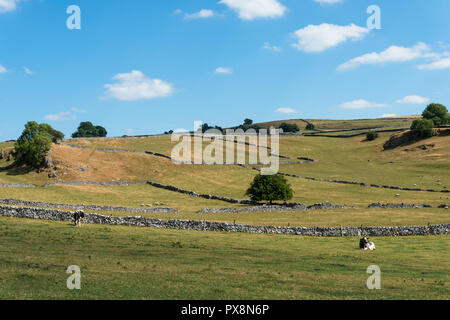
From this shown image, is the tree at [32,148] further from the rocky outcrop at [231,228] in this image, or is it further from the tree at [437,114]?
the tree at [437,114]

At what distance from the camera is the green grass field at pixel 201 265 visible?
60.5 feet

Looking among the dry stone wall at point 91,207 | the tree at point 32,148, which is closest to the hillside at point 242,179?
the tree at point 32,148

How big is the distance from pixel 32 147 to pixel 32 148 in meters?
0.27

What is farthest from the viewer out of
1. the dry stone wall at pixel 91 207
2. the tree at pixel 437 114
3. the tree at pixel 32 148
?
the tree at pixel 437 114

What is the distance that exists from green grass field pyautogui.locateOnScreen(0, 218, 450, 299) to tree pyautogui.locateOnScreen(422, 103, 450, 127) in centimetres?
13846

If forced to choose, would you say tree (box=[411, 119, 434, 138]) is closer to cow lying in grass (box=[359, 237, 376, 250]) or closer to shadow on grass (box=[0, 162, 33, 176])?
cow lying in grass (box=[359, 237, 376, 250])

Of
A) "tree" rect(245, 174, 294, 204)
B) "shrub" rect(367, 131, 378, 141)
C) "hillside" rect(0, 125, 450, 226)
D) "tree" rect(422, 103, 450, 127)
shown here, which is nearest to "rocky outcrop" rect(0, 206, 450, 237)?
"hillside" rect(0, 125, 450, 226)

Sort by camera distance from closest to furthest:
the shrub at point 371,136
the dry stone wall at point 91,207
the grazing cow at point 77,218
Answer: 1. the grazing cow at point 77,218
2. the dry stone wall at point 91,207
3. the shrub at point 371,136

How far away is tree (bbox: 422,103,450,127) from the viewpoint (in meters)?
157

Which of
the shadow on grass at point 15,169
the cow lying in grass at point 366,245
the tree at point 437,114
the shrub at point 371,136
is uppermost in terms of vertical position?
the tree at point 437,114

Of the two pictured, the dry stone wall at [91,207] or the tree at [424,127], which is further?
the tree at [424,127]

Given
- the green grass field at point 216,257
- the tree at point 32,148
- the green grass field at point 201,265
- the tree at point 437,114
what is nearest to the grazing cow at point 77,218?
the green grass field at point 201,265

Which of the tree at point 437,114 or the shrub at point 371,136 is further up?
the tree at point 437,114

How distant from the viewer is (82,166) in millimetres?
92938
